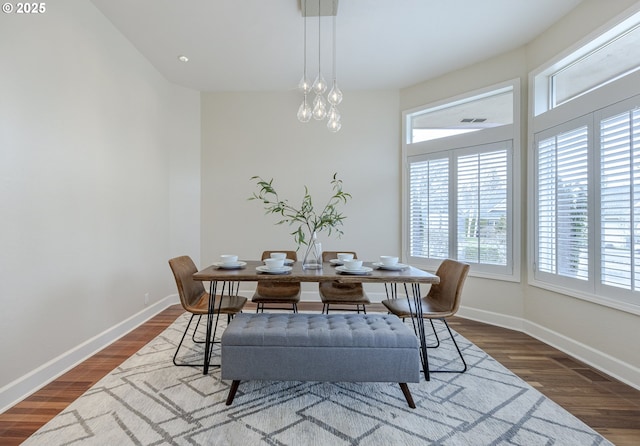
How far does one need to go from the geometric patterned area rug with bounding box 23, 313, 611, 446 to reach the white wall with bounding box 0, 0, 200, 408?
676mm

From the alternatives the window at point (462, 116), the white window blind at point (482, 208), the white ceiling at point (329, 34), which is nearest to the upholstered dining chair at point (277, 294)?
the white window blind at point (482, 208)

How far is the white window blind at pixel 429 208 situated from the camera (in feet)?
13.3

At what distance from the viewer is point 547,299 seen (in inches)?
123

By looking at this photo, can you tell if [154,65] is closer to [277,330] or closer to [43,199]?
[43,199]

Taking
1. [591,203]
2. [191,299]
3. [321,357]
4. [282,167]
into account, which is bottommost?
[321,357]

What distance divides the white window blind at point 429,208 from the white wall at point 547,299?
66cm

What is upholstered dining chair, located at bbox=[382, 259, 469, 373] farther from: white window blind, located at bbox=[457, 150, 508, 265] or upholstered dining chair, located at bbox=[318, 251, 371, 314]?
white window blind, located at bbox=[457, 150, 508, 265]

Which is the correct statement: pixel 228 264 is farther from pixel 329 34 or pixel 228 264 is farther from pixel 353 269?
pixel 329 34

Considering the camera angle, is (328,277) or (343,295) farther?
(343,295)

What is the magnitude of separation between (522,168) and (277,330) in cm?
319

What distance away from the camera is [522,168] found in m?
3.42

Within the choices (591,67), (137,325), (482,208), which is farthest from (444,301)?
(137,325)

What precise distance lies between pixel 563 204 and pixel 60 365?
4.53 meters

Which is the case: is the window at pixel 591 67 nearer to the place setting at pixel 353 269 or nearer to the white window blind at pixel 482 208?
the white window blind at pixel 482 208
